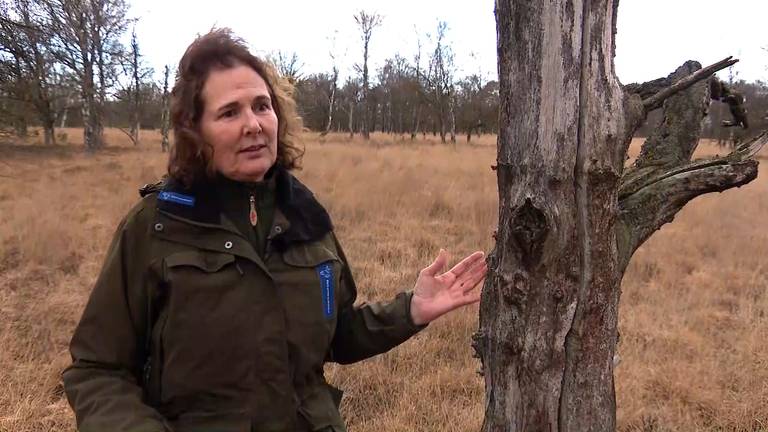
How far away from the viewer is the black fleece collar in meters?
1.46

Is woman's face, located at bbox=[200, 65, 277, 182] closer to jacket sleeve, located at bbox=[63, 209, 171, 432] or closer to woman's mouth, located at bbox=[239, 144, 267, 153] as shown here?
woman's mouth, located at bbox=[239, 144, 267, 153]

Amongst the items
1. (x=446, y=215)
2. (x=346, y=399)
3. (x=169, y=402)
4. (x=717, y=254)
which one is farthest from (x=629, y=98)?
(x=446, y=215)

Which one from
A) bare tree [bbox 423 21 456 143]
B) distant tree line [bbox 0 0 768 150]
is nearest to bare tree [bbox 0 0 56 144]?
distant tree line [bbox 0 0 768 150]

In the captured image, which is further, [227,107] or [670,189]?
[670,189]

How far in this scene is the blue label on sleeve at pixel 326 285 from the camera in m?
1.62

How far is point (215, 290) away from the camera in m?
1.43

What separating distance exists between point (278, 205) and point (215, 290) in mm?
323

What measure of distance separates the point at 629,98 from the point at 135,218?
134 centimetres

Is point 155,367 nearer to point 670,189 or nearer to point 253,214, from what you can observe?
point 253,214

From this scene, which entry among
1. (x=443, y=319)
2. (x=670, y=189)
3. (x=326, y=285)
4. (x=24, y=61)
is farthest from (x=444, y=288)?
(x=24, y=61)

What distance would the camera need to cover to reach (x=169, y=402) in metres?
1.45

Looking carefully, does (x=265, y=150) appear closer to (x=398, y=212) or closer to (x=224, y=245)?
(x=224, y=245)

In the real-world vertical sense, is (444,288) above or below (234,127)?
below

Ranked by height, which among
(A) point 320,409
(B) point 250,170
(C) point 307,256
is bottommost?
(A) point 320,409
